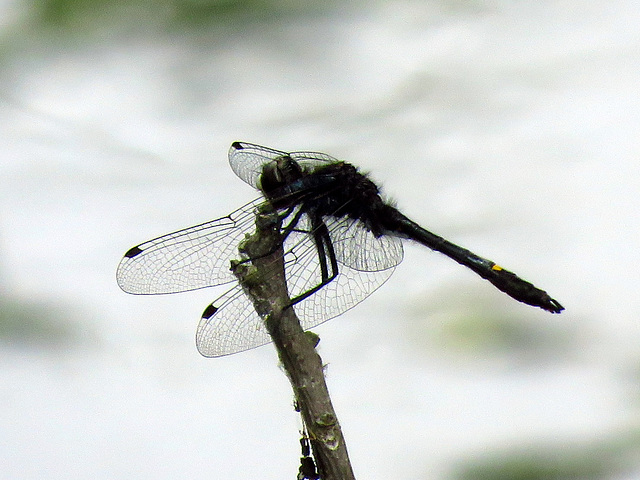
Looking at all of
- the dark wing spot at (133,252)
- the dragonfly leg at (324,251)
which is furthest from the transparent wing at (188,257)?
the dragonfly leg at (324,251)

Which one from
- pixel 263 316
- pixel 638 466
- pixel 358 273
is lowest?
pixel 638 466

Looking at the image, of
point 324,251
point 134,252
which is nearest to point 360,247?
point 324,251

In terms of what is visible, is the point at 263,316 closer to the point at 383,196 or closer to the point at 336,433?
the point at 336,433

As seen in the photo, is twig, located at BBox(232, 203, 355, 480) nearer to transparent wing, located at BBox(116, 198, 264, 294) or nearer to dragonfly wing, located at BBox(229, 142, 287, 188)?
transparent wing, located at BBox(116, 198, 264, 294)

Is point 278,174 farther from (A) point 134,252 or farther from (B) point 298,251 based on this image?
(A) point 134,252

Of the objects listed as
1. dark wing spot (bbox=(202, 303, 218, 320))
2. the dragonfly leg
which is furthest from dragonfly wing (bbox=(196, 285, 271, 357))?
the dragonfly leg

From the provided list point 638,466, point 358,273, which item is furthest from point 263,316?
point 638,466
